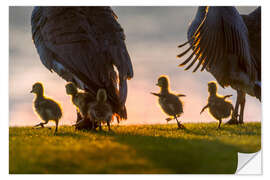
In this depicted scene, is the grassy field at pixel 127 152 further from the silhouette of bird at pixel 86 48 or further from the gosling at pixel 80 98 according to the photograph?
the silhouette of bird at pixel 86 48

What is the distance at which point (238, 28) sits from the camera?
A: 5465 mm

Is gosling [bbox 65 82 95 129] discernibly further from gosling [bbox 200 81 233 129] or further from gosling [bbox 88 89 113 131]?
gosling [bbox 200 81 233 129]

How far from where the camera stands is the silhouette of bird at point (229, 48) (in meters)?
5.12

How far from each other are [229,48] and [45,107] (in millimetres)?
3066

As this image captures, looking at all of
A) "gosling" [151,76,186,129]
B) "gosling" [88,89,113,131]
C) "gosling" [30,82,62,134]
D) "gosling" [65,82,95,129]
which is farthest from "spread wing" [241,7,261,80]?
"gosling" [30,82,62,134]

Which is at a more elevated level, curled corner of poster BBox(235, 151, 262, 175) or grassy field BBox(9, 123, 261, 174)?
grassy field BBox(9, 123, 261, 174)

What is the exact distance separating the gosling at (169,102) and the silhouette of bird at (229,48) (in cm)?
57

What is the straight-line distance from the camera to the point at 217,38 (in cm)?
520

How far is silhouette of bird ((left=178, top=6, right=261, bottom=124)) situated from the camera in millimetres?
5125

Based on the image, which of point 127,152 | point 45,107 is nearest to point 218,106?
point 127,152

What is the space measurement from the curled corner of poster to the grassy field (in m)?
0.09
